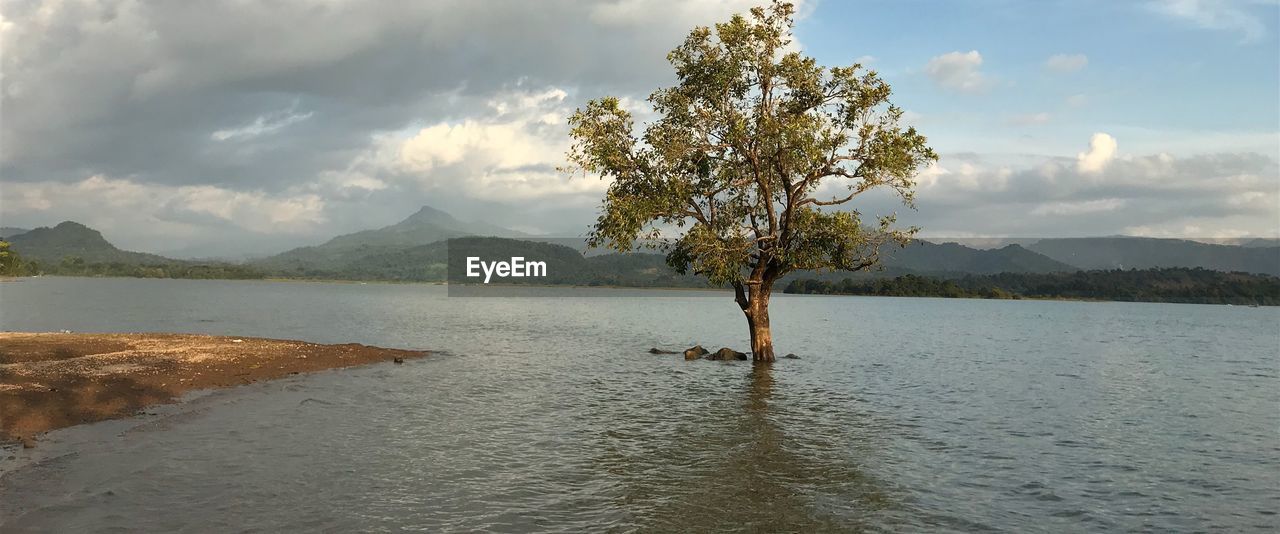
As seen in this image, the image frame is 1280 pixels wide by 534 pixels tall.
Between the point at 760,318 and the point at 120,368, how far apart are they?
37.3 m

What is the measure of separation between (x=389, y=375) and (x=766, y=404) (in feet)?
70.9

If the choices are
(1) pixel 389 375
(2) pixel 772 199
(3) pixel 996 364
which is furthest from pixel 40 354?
(3) pixel 996 364

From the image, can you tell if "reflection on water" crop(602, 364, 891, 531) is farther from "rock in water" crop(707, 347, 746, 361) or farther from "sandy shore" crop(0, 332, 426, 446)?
"rock in water" crop(707, 347, 746, 361)

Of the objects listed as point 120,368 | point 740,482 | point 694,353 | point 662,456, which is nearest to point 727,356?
point 694,353

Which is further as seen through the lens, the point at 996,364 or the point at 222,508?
the point at 996,364

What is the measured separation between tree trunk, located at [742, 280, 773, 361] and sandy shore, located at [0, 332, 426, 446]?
80.5 ft

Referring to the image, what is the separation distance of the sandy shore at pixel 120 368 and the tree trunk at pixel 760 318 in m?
24.5

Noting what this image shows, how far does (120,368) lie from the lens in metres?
34.4

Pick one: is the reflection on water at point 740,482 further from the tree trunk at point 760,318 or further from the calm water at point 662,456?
the tree trunk at point 760,318

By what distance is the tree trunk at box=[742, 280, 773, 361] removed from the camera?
4891 centimetres

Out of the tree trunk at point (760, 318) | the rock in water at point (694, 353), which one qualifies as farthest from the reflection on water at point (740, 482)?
the rock in water at point (694, 353)

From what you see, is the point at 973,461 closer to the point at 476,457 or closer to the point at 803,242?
the point at 476,457

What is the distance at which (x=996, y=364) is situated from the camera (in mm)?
60344

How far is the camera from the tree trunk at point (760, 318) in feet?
160
